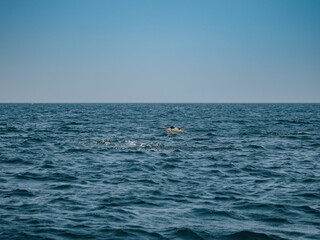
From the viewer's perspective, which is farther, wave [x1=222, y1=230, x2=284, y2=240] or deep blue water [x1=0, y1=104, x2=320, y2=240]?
deep blue water [x1=0, y1=104, x2=320, y2=240]

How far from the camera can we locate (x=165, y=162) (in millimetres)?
18828

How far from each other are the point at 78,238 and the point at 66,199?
11.4 feet

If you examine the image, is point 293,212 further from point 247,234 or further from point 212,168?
point 212,168

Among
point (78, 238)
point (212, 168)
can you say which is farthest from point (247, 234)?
point (212, 168)

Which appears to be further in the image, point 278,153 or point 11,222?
point 278,153

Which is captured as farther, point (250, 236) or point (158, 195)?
point (158, 195)

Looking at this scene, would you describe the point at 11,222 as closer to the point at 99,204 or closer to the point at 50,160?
the point at 99,204

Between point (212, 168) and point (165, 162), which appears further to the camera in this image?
point (165, 162)

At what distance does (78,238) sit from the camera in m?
7.98

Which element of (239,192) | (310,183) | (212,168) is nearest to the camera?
(239,192)

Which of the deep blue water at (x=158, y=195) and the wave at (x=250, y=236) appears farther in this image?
the deep blue water at (x=158, y=195)

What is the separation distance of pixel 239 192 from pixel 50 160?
1168cm

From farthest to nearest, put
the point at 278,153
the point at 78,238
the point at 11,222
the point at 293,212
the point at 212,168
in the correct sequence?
the point at 278,153 < the point at 212,168 < the point at 293,212 < the point at 11,222 < the point at 78,238

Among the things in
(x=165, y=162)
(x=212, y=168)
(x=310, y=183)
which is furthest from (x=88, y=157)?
(x=310, y=183)
